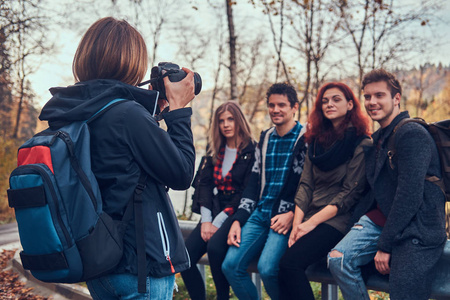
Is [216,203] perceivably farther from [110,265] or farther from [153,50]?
[153,50]

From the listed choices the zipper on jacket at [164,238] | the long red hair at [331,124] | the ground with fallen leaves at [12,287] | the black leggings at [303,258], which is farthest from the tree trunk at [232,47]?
the zipper on jacket at [164,238]

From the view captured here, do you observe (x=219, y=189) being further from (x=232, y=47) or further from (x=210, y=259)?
(x=232, y=47)

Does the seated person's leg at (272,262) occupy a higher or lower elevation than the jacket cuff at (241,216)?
lower

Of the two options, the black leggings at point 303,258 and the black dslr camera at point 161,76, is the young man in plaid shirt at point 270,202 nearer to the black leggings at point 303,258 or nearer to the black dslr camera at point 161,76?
the black leggings at point 303,258

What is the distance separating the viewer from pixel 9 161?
1236 cm

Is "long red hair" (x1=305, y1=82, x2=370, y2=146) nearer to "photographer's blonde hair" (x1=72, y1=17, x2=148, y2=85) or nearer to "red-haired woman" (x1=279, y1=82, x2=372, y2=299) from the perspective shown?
"red-haired woman" (x1=279, y1=82, x2=372, y2=299)

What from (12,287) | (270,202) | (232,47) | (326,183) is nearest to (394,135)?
(326,183)

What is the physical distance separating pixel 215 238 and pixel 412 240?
1.77 m

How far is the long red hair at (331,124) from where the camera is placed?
3564mm

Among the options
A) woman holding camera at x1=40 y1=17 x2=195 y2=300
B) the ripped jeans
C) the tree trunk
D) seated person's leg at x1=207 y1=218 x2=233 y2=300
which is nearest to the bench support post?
the ripped jeans

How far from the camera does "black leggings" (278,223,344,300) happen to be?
3135 mm

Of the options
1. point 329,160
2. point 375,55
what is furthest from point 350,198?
point 375,55

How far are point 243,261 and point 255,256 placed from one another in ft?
0.48

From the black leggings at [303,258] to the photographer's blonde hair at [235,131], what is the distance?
1.47 metres
